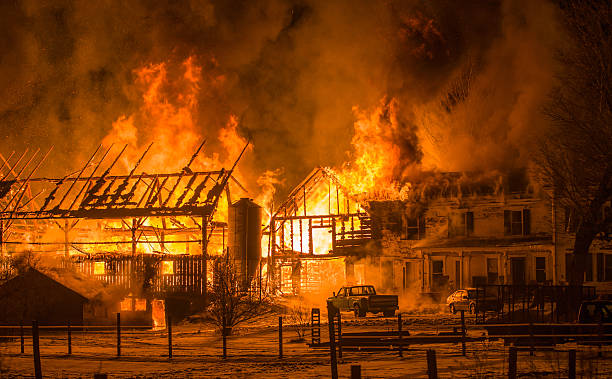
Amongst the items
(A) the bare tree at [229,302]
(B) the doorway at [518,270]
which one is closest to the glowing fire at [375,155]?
(B) the doorway at [518,270]

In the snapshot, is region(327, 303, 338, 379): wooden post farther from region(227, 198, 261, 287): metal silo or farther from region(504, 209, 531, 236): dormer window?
region(504, 209, 531, 236): dormer window

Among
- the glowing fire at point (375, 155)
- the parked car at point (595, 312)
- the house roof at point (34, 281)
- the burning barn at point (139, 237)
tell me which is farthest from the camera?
the glowing fire at point (375, 155)

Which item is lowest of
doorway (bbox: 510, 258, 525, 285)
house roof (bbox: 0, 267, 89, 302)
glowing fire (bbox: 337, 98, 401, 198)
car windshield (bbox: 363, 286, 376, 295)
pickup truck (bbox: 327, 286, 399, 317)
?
pickup truck (bbox: 327, 286, 399, 317)

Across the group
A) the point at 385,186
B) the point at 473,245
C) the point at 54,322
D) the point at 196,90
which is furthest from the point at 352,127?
the point at 54,322

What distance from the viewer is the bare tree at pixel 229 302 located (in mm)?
26469

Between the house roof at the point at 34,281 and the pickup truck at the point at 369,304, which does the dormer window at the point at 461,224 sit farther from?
the house roof at the point at 34,281

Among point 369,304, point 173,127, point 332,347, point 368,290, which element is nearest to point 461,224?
point 368,290

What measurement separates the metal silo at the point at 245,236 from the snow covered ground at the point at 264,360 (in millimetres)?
12422

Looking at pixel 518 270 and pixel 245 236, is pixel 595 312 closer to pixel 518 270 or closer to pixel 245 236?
pixel 518 270

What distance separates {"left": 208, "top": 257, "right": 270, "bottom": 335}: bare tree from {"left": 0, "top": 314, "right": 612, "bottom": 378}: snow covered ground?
96 cm

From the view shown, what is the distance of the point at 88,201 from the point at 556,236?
87.0ft

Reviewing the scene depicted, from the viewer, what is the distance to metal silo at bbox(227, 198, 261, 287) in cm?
3956

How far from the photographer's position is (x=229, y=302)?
28.9 meters

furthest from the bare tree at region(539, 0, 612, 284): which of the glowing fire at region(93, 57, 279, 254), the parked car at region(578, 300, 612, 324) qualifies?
the glowing fire at region(93, 57, 279, 254)
